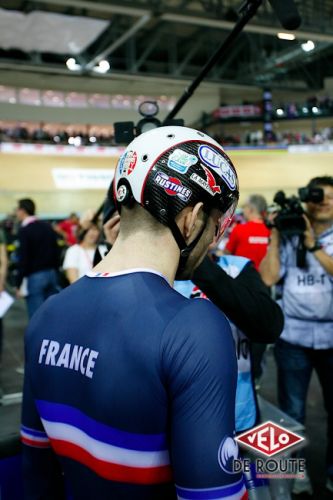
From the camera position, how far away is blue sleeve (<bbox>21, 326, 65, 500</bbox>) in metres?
1.03

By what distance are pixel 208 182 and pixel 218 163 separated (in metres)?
0.06

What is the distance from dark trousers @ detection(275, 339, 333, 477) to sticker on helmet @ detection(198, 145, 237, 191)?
1.76 metres

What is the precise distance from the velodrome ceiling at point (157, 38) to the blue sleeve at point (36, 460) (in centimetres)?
551

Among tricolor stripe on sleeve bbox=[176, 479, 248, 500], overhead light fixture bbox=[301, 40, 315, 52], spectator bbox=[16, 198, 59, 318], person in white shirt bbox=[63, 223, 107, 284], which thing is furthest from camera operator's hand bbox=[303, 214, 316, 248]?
overhead light fixture bbox=[301, 40, 315, 52]

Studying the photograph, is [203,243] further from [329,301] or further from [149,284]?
[329,301]

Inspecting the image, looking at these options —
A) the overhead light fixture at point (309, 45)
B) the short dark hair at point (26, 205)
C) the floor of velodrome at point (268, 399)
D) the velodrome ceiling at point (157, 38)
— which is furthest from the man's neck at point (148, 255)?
the overhead light fixture at point (309, 45)

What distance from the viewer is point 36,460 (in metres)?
1.05

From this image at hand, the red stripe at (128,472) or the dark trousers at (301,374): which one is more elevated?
the red stripe at (128,472)

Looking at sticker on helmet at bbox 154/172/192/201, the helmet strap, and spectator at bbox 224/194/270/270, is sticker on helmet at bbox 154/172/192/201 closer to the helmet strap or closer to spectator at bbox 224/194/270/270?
the helmet strap

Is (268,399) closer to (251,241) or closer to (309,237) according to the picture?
(251,241)

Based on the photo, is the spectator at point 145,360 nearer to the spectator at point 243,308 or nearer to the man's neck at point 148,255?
the man's neck at point 148,255

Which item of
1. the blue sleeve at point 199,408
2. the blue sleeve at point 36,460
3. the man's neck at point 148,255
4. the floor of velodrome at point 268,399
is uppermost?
the man's neck at point 148,255

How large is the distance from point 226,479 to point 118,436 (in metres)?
0.20

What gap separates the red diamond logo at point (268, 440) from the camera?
88 cm
